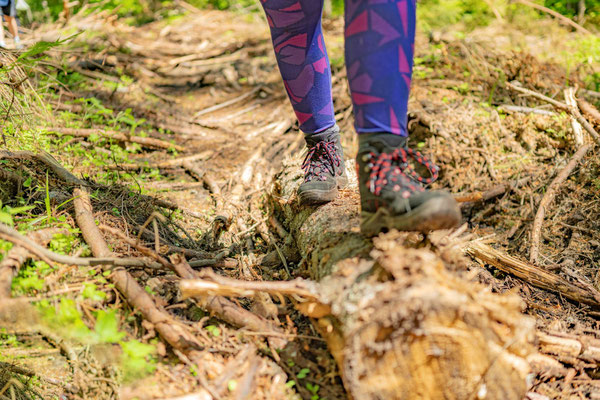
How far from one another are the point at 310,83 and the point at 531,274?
55.5 inches

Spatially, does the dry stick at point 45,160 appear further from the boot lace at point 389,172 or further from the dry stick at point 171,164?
the boot lace at point 389,172

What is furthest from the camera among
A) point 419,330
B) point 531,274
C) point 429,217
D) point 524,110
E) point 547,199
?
point 524,110

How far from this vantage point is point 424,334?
1137 mm

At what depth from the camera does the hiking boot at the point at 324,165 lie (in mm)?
1935

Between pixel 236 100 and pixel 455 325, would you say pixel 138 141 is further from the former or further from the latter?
pixel 455 325

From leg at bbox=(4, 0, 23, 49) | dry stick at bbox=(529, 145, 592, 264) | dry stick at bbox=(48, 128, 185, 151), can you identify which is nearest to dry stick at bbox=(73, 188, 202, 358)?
dry stick at bbox=(48, 128, 185, 151)

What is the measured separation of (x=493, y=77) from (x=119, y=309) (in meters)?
3.55

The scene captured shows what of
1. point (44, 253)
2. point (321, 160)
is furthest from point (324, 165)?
point (44, 253)

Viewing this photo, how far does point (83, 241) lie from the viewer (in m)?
1.71

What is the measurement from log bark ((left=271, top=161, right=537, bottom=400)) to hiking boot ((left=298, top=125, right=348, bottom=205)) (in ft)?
2.16

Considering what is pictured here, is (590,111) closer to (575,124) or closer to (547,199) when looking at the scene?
(575,124)

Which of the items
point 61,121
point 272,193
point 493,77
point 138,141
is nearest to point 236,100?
point 138,141

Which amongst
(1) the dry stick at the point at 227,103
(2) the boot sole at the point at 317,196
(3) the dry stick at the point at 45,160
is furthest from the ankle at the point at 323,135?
(1) the dry stick at the point at 227,103

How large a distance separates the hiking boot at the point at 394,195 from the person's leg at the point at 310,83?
47cm
